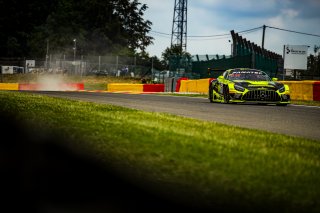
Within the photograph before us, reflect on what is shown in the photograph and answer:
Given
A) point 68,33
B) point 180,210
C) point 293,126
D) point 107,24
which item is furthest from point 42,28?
point 180,210

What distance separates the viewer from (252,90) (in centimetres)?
1528

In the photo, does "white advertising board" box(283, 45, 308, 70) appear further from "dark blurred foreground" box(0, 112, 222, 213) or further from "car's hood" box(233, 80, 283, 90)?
"dark blurred foreground" box(0, 112, 222, 213)

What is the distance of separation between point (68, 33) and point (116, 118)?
244 feet

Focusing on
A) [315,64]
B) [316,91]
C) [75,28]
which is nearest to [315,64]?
[315,64]

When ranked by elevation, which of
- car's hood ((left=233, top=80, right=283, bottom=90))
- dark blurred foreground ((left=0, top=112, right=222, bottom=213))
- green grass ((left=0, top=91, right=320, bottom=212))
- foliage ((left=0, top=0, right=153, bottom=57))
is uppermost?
foliage ((left=0, top=0, right=153, bottom=57))

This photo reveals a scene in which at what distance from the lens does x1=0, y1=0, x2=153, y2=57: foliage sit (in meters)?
80.2

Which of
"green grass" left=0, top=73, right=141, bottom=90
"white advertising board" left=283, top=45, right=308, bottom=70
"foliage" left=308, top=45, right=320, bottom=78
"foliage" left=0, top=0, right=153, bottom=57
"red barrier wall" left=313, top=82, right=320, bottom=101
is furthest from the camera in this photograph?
"foliage" left=308, top=45, right=320, bottom=78

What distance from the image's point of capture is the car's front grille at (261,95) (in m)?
15.3

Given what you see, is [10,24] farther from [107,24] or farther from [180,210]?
[180,210]

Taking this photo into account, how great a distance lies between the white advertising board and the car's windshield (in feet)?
72.1

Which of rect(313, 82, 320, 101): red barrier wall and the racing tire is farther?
rect(313, 82, 320, 101): red barrier wall

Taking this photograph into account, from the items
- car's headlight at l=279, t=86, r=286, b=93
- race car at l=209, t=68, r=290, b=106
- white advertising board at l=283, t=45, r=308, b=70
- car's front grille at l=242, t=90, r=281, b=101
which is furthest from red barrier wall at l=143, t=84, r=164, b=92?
car's headlight at l=279, t=86, r=286, b=93

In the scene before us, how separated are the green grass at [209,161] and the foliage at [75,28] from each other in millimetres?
73694

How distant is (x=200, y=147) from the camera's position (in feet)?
16.0
